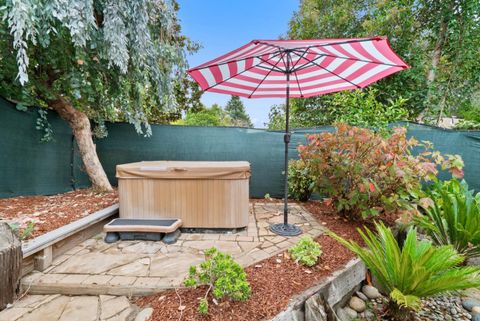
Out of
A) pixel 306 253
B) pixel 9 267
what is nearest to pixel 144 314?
pixel 9 267

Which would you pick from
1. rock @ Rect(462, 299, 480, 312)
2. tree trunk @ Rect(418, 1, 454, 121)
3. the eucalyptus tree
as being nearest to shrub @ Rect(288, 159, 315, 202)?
rock @ Rect(462, 299, 480, 312)

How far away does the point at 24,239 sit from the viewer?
181cm

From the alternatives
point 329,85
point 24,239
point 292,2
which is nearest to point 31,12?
point 24,239

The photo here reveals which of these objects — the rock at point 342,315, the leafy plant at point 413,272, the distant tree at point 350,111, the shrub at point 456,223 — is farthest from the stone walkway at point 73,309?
the distant tree at point 350,111

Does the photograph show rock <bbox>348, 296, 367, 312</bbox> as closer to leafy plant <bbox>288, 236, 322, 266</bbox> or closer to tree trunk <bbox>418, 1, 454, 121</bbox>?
leafy plant <bbox>288, 236, 322, 266</bbox>

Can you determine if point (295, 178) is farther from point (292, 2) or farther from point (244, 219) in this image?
point (292, 2)

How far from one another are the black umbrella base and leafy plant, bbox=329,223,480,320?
81cm

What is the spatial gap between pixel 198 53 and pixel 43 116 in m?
4.57

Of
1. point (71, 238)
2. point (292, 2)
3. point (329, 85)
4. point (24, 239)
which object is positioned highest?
point (292, 2)

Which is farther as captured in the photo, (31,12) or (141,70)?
(141,70)

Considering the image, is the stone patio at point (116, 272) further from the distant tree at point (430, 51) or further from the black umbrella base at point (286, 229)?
the distant tree at point (430, 51)

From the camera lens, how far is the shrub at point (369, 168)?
2.25 m

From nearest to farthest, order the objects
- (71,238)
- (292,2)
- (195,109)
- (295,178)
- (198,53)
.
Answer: (71,238) < (295,178) < (198,53) < (292,2) < (195,109)

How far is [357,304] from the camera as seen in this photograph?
1801 millimetres
